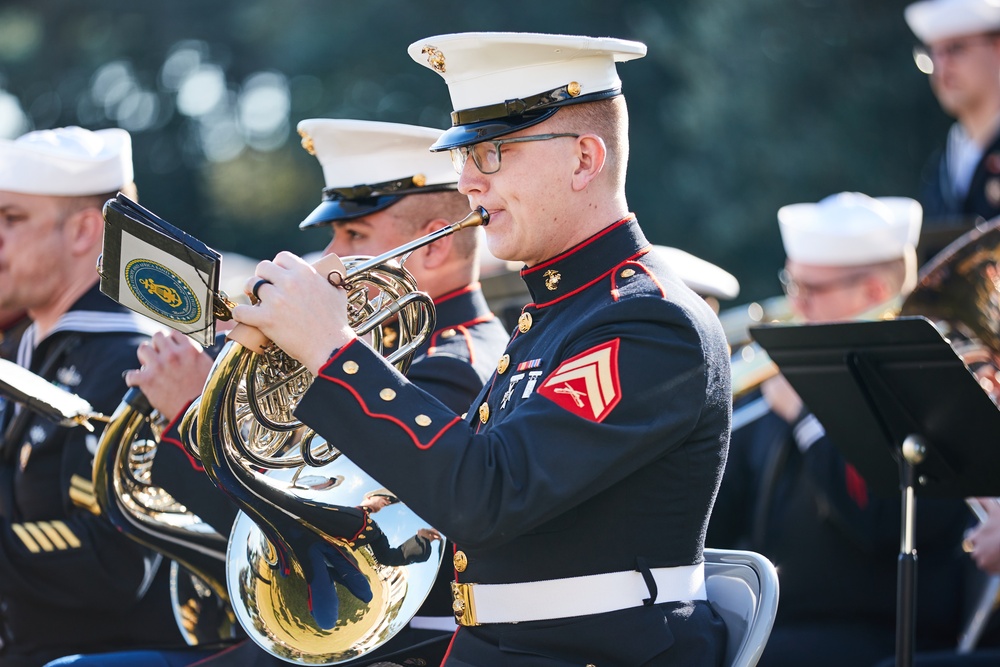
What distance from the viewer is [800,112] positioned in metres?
14.2

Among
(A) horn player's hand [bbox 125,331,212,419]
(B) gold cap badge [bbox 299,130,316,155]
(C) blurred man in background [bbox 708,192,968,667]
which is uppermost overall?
(B) gold cap badge [bbox 299,130,316,155]

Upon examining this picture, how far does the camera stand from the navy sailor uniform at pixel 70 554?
13.6ft

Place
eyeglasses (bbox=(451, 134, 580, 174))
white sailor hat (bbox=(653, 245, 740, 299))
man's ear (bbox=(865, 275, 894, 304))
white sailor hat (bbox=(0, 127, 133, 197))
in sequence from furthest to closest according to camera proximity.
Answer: white sailor hat (bbox=(653, 245, 740, 299)) → man's ear (bbox=(865, 275, 894, 304)) → white sailor hat (bbox=(0, 127, 133, 197)) → eyeglasses (bbox=(451, 134, 580, 174))

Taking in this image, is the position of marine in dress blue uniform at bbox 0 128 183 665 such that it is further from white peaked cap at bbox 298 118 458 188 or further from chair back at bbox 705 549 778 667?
chair back at bbox 705 549 778 667

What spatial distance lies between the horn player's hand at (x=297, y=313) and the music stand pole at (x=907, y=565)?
5.45 feet

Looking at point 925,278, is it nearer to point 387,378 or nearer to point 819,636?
point 819,636

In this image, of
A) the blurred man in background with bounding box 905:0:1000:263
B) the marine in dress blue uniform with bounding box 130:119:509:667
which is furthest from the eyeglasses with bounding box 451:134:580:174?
the blurred man in background with bounding box 905:0:1000:263

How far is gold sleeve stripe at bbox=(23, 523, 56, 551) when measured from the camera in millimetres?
4148

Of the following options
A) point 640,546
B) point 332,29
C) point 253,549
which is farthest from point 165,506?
point 332,29

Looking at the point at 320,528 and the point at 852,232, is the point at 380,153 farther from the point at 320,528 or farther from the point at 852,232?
the point at 852,232

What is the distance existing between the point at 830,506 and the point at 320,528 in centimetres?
238

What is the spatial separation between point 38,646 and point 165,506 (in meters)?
0.82

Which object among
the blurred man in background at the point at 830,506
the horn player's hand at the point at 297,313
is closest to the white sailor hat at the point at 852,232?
the blurred man in background at the point at 830,506

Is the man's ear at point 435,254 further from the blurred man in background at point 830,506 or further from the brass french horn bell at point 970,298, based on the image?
the brass french horn bell at point 970,298
